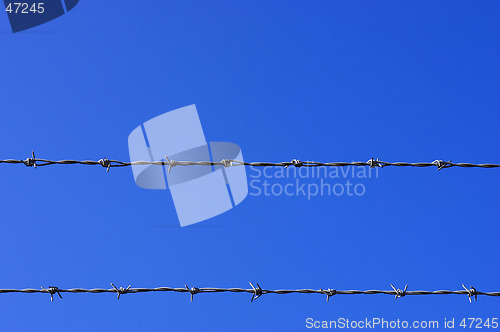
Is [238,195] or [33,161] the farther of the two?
[238,195]

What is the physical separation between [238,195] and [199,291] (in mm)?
1167

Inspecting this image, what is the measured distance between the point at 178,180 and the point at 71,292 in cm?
137

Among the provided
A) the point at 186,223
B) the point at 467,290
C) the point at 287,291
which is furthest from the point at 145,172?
the point at 467,290

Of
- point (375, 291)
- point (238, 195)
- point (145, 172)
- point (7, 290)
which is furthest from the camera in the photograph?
point (238, 195)

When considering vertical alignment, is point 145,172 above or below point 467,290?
above

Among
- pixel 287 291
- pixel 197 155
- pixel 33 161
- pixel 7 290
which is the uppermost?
pixel 197 155

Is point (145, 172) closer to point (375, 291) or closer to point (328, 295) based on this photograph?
point (328, 295)

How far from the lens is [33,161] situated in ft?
11.0

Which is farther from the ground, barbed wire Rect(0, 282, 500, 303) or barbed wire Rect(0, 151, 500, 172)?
barbed wire Rect(0, 151, 500, 172)

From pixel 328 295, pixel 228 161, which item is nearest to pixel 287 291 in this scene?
pixel 328 295

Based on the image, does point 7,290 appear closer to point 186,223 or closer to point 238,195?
point 186,223

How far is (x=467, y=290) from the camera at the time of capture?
3.36 meters

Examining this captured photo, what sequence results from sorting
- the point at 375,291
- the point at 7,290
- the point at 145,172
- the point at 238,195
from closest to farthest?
1. the point at 7,290
2. the point at 375,291
3. the point at 145,172
4. the point at 238,195

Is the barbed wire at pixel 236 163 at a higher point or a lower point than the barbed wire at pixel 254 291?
higher
